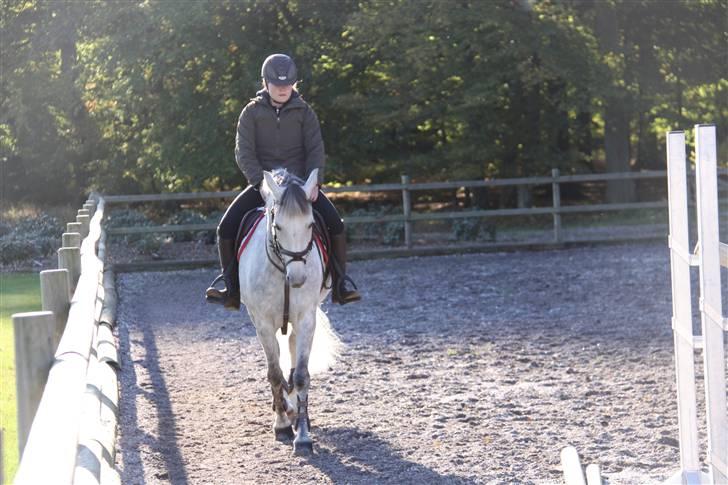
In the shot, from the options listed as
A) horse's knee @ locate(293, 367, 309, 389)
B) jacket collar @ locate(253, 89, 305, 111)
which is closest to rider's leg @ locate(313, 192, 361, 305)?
jacket collar @ locate(253, 89, 305, 111)

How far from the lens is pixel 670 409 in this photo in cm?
766

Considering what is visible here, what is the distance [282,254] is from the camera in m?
6.95

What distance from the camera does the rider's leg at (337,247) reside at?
308 inches

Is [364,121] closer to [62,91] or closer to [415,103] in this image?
[415,103]

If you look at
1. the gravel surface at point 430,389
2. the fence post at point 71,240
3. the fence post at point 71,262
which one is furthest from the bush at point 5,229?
the fence post at point 71,262

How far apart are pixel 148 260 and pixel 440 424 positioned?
12338 millimetres

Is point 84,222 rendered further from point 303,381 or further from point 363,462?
point 363,462

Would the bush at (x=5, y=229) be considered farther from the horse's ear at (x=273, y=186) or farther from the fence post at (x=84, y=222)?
the horse's ear at (x=273, y=186)

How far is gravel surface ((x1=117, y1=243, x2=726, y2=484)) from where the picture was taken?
6.70 metres

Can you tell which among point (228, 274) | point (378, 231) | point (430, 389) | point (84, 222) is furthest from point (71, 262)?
point (378, 231)

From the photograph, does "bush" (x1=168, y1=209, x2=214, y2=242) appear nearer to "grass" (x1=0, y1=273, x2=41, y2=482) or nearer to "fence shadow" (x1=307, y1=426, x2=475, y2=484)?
"grass" (x1=0, y1=273, x2=41, y2=482)

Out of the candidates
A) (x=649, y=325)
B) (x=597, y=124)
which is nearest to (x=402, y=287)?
(x=649, y=325)

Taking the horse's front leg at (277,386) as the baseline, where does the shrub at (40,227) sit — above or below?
above

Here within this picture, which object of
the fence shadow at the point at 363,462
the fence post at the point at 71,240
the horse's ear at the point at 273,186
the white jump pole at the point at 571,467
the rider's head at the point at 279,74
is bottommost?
the fence shadow at the point at 363,462
